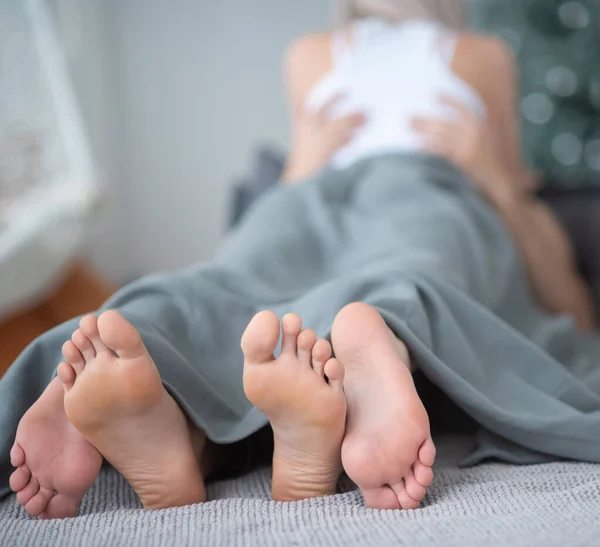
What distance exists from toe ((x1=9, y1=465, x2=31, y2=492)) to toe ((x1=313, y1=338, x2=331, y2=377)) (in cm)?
27

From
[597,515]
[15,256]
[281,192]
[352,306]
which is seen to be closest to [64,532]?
[352,306]

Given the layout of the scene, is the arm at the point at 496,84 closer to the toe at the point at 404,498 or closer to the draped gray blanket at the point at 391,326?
the draped gray blanket at the point at 391,326

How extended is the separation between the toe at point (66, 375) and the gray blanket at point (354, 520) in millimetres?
117

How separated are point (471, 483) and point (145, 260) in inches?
78.8

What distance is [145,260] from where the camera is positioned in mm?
2551

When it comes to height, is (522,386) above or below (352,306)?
below

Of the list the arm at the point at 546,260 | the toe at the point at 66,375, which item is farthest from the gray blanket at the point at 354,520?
the arm at the point at 546,260

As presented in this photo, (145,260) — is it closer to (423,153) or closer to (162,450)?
(423,153)

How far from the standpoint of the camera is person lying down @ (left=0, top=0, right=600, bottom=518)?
61cm

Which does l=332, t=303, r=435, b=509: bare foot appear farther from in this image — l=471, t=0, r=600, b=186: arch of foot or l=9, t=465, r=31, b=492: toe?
l=471, t=0, r=600, b=186: arch of foot

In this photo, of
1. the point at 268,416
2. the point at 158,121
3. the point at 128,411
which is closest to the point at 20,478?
the point at 128,411

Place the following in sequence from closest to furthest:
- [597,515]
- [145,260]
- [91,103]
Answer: [597,515]
[91,103]
[145,260]

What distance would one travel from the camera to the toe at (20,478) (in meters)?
0.63

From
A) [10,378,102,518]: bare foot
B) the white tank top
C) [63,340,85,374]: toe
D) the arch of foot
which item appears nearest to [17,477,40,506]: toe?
[10,378,102,518]: bare foot
